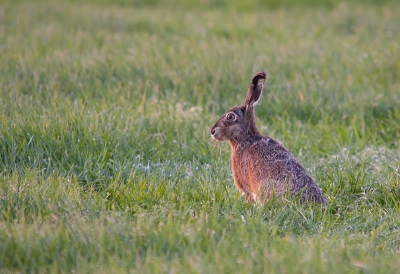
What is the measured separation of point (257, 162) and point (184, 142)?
1461 mm

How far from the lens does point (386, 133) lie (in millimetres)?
6984

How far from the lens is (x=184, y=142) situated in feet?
20.7

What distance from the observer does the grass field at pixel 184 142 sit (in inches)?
150

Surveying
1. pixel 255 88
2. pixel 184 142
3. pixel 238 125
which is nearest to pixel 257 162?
pixel 238 125

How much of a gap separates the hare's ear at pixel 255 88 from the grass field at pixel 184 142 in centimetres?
76

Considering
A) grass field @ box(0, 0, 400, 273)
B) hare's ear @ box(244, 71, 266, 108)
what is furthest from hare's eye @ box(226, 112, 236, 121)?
grass field @ box(0, 0, 400, 273)

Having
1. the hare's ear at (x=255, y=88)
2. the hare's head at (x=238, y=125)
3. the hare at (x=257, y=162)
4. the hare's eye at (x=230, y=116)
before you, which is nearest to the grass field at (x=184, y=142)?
the hare at (x=257, y=162)

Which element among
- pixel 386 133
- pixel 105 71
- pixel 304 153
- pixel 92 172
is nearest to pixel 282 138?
pixel 304 153

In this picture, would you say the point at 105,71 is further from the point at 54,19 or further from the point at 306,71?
the point at 54,19

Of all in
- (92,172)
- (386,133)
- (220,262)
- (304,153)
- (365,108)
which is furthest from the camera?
(365,108)

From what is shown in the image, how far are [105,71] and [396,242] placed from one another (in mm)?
5318

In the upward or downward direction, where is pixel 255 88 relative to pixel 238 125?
upward

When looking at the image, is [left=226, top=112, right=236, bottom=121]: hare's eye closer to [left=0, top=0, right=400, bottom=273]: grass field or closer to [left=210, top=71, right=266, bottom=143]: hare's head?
[left=210, top=71, right=266, bottom=143]: hare's head

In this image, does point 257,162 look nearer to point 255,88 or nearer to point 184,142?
point 255,88
